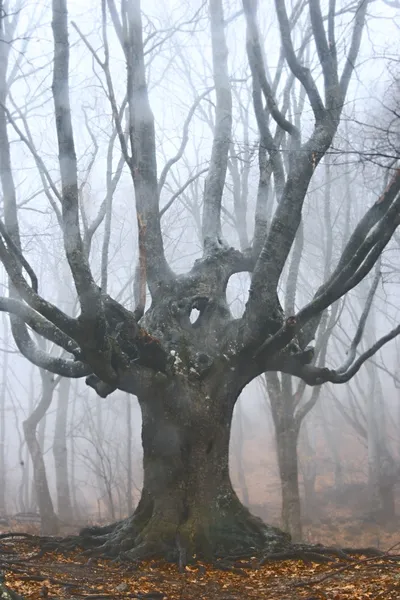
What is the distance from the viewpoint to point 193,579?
5.55m

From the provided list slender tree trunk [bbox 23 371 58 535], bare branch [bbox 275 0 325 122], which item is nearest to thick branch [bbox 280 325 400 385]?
bare branch [bbox 275 0 325 122]

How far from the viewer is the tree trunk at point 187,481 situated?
6.45 m

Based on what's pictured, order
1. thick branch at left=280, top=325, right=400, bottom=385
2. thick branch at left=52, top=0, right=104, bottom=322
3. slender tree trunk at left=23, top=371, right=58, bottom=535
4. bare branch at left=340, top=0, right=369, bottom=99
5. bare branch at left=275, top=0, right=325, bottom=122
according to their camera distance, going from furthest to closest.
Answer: slender tree trunk at left=23, top=371, right=58, bottom=535, thick branch at left=280, top=325, right=400, bottom=385, bare branch at left=340, top=0, right=369, bottom=99, bare branch at left=275, top=0, right=325, bottom=122, thick branch at left=52, top=0, right=104, bottom=322

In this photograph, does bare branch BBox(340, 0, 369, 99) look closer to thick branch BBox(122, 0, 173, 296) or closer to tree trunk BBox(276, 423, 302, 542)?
thick branch BBox(122, 0, 173, 296)

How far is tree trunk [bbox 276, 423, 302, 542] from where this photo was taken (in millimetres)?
9969

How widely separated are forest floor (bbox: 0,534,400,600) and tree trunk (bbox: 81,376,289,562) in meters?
0.42

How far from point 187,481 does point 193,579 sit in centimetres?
127

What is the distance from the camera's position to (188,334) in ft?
23.9

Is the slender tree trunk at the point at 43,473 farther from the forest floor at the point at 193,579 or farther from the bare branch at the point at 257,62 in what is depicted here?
the bare branch at the point at 257,62

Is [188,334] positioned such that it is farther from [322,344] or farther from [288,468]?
[322,344]

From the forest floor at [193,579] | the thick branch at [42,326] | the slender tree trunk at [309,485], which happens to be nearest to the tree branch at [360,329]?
the forest floor at [193,579]

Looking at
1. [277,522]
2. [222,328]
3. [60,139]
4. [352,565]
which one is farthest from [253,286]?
[277,522]

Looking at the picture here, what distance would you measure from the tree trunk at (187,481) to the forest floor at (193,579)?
417 mm

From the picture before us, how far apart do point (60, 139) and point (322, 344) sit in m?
7.34
